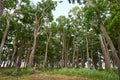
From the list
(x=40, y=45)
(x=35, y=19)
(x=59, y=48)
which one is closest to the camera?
(x=35, y=19)

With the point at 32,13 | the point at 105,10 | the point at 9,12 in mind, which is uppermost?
the point at 32,13

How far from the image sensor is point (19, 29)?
1415 inches

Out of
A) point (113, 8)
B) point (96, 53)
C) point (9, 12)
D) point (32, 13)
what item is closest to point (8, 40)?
point (32, 13)

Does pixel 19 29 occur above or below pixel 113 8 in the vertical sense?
above

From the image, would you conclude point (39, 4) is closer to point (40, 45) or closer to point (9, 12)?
point (9, 12)

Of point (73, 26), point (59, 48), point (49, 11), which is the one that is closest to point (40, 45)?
point (59, 48)

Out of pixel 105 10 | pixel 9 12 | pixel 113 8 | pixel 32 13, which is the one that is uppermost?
pixel 32 13

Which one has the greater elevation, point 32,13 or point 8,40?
point 32,13

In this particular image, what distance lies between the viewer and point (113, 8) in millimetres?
14094

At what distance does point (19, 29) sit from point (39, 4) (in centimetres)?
653

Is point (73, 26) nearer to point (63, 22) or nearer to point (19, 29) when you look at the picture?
point (63, 22)

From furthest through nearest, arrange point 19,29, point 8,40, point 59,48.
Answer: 1. point 59,48
2. point 8,40
3. point 19,29

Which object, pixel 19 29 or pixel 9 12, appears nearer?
pixel 9 12

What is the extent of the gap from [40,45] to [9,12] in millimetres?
21811
